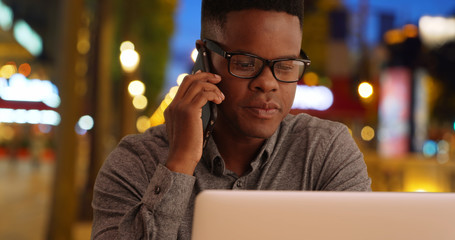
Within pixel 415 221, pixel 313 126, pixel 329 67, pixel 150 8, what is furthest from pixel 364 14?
pixel 415 221

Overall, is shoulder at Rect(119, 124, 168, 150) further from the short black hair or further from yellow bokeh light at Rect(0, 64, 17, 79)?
yellow bokeh light at Rect(0, 64, 17, 79)

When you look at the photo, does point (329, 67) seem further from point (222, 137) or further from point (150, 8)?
point (222, 137)

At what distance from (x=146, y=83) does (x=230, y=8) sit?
929 inches

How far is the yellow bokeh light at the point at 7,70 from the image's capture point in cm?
2032

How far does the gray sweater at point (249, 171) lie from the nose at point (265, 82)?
21 centimetres

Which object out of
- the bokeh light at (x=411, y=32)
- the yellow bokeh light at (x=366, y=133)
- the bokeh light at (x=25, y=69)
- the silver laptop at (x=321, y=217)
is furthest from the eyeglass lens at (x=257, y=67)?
the bokeh light at (x=25, y=69)

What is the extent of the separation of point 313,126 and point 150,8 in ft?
43.9

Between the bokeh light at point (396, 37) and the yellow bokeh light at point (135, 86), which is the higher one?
the bokeh light at point (396, 37)

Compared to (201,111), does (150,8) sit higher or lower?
Answer: higher

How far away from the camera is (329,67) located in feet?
53.6

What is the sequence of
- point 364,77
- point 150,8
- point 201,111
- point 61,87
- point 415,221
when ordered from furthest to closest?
point 150,8 < point 364,77 < point 61,87 < point 201,111 < point 415,221

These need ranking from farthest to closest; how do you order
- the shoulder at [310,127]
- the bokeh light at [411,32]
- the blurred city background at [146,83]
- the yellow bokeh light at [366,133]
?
1. the yellow bokeh light at [366,133]
2. the bokeh light at [411,32]
3. the blurred city background at [146,83]
4. the shoulder at [310,127]

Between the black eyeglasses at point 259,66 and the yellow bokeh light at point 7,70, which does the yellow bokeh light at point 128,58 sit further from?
the black eyeglasses at point 259,66

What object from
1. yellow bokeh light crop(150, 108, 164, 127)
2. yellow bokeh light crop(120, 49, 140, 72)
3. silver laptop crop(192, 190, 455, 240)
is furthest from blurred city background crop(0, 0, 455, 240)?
yellow bokeh light crop(150, 108, 164, 127)
